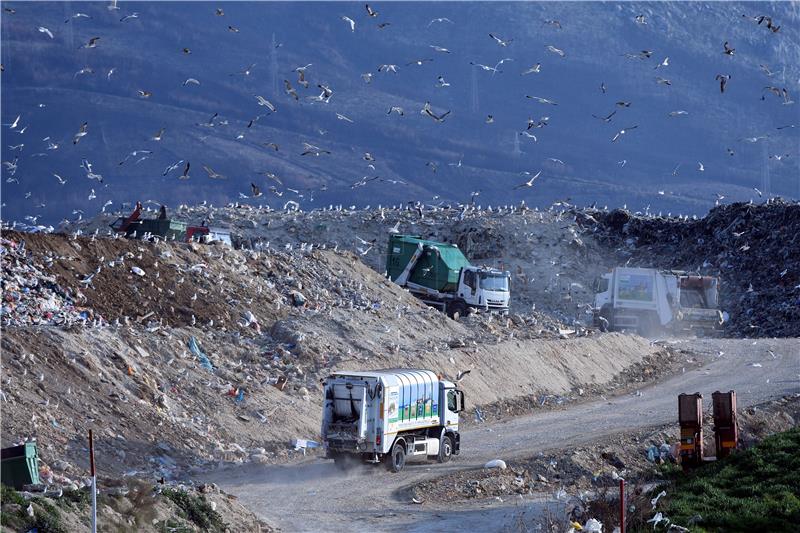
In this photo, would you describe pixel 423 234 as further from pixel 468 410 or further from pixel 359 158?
pixel 359 158

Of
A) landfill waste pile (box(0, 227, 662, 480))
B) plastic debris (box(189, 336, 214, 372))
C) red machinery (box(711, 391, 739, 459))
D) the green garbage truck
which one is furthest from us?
the green garbage truck

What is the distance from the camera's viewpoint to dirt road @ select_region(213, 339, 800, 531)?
18.2 meters

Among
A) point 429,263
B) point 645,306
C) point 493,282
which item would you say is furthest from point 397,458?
point 645,306

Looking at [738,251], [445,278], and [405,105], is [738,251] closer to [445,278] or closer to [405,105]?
[445,278]

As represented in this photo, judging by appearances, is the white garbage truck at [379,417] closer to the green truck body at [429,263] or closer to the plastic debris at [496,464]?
the plastic debris at [496,464]

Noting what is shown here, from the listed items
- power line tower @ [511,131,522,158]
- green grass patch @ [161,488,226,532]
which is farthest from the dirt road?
power line tower @ [511,131,522,158]

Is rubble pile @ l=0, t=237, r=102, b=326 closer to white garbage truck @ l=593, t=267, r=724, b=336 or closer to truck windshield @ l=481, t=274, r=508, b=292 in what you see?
truck windshield @ l=481, t=274, r=508, b=292

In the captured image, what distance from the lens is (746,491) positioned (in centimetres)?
1834

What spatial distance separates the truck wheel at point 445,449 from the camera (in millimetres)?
22844

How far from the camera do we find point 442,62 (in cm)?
18025

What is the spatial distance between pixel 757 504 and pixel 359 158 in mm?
130278

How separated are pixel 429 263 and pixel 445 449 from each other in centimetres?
2212

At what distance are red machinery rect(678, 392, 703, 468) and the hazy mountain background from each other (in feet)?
334

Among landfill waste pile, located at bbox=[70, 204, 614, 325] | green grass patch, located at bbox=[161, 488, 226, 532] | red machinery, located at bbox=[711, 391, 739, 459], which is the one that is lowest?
green grass patch, located at bbox=[161, 488, 226, 532]
